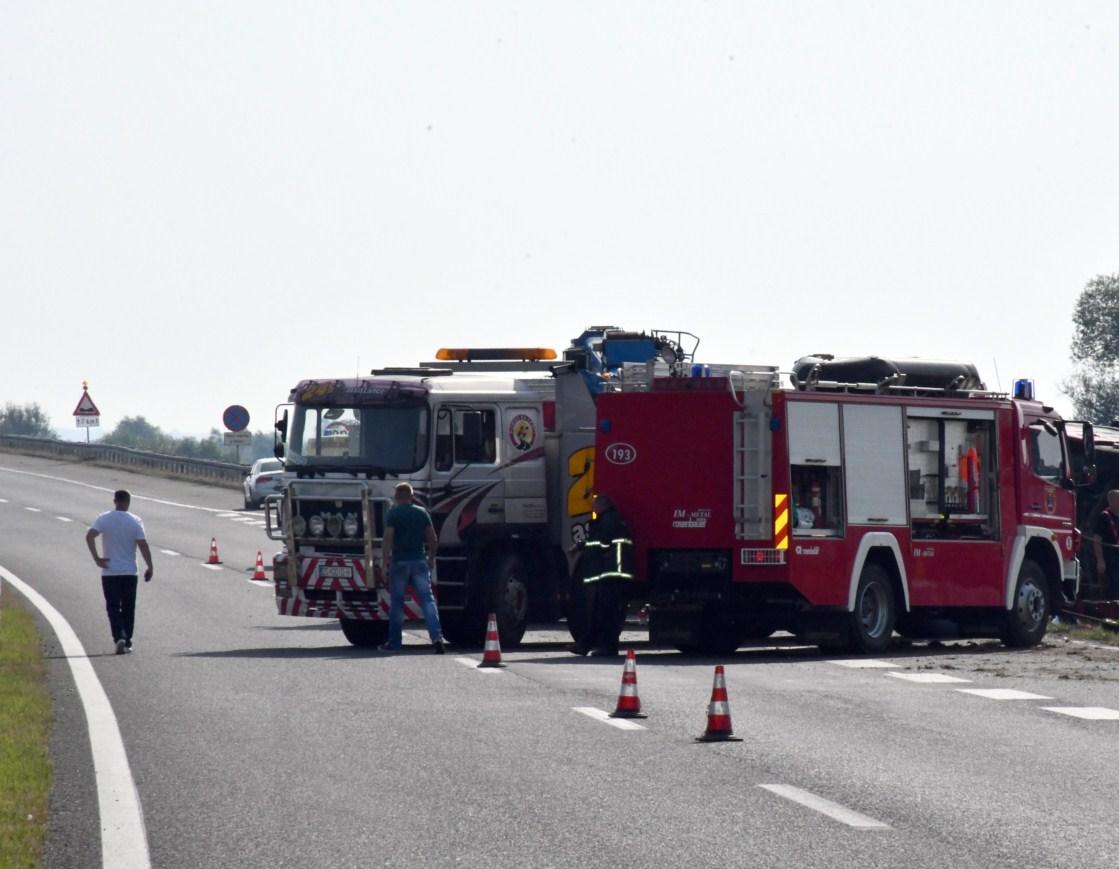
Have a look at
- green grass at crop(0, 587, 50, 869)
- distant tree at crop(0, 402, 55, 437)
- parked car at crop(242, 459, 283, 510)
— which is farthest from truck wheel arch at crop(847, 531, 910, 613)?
distant tree at crop(0, 402, 55, 437)

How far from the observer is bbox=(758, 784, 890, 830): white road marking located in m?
A: 9.04

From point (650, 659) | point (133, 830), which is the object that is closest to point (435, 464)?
point (650, 659)

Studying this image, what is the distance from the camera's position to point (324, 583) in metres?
21.3

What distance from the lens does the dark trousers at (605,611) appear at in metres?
20.1

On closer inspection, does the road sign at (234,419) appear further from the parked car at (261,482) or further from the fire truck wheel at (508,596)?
the fire truck wheel at (508,596)

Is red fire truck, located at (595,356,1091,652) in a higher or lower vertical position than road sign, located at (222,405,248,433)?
lower

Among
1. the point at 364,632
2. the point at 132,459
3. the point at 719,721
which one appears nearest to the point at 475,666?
the point at 364,632

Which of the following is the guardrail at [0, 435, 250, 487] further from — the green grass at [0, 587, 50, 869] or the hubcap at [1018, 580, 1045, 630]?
the green grass at [0, 587, 50, 869]

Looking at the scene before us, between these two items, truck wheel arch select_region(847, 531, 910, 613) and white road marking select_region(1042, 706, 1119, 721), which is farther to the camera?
truck wheel arch select_region(847, 531, 910, 613)

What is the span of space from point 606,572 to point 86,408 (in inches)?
1778

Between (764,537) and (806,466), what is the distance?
93 centimetres

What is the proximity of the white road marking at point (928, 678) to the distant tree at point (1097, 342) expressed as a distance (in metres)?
101

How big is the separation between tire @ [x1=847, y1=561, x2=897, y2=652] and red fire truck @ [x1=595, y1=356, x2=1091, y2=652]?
2 centimetres

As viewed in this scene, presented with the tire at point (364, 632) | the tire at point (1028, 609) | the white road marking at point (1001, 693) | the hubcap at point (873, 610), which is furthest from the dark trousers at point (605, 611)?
the tire at point (1028, 609)
